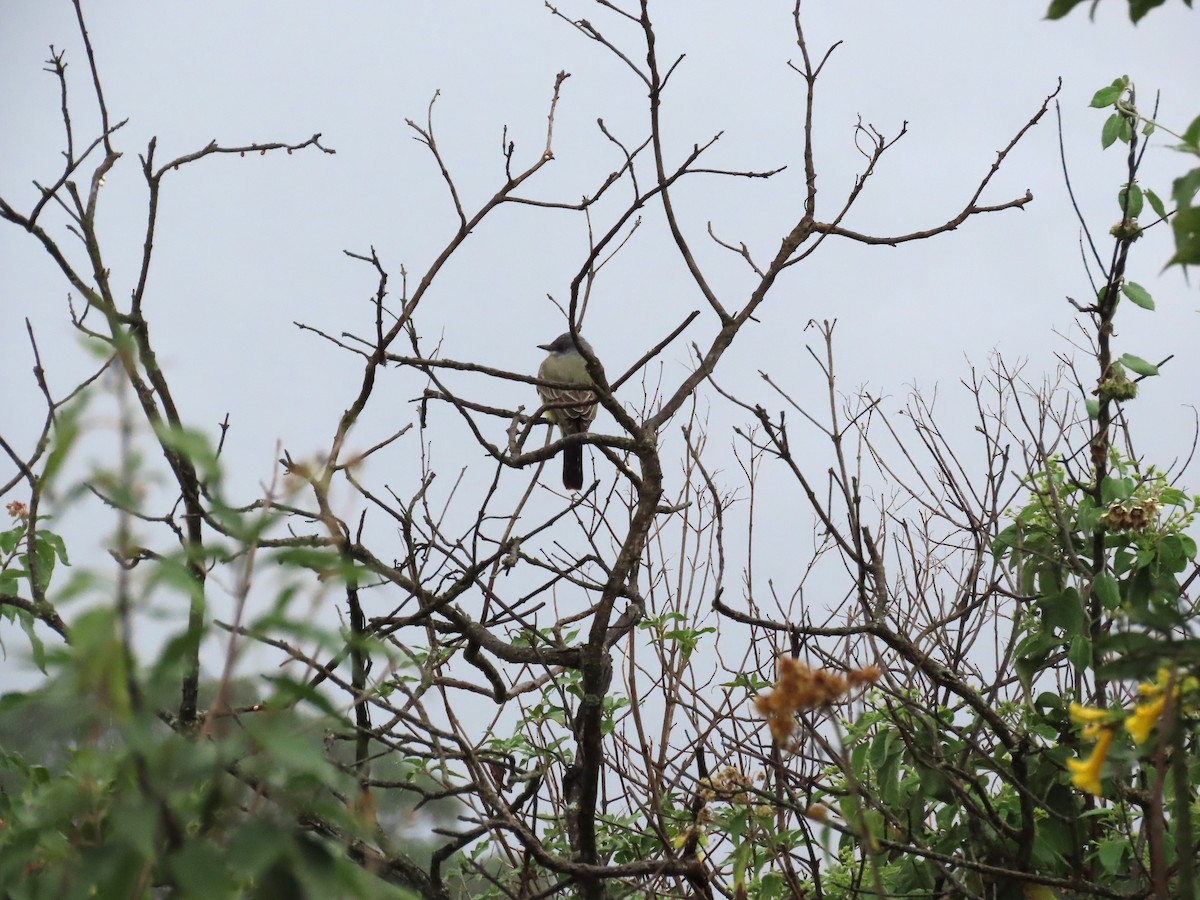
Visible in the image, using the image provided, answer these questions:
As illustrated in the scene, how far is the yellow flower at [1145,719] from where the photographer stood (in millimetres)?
1027

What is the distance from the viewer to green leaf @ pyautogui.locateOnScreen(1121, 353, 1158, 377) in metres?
2.43

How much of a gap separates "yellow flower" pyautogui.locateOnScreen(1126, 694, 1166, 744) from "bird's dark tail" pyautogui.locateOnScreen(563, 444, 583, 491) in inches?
237

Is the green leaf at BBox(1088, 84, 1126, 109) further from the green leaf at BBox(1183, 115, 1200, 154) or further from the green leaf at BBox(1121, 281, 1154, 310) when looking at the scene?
the green leaf at BBox(1183, 115, 1200, 154)

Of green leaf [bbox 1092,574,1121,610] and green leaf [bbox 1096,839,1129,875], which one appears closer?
green leaf [bbox 1096,839,1129,875]

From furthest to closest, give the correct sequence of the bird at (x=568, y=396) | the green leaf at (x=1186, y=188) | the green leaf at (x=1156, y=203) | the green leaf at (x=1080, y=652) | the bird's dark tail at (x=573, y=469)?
the bird's dark tail at (x=573, y=469) → the bird at (x=568, y=396) → the green leaf at (x=1156, y=203) → the green leaf at (x=1080, y=652) → the green leaf at (x=1186, y=188)

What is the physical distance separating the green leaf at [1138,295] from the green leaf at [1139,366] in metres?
0.16

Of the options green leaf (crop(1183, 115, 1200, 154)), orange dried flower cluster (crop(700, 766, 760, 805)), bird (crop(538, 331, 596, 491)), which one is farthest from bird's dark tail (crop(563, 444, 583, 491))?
green leaf (crop(1183, 115, 1200, 154))

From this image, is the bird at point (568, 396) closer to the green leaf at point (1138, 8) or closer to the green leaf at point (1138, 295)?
the green leaf at point (1138, 295)

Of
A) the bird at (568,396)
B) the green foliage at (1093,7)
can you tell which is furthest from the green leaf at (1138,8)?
the bird at (568,396)

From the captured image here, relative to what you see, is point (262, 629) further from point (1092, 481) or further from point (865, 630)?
point (1092, 481)

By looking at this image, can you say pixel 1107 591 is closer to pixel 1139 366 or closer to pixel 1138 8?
pixel 1139 366

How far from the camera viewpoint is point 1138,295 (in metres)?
2.58

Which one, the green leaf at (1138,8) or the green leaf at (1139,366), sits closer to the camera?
the green leaf at (1138,8)

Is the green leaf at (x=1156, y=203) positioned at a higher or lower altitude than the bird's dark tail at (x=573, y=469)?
lower
